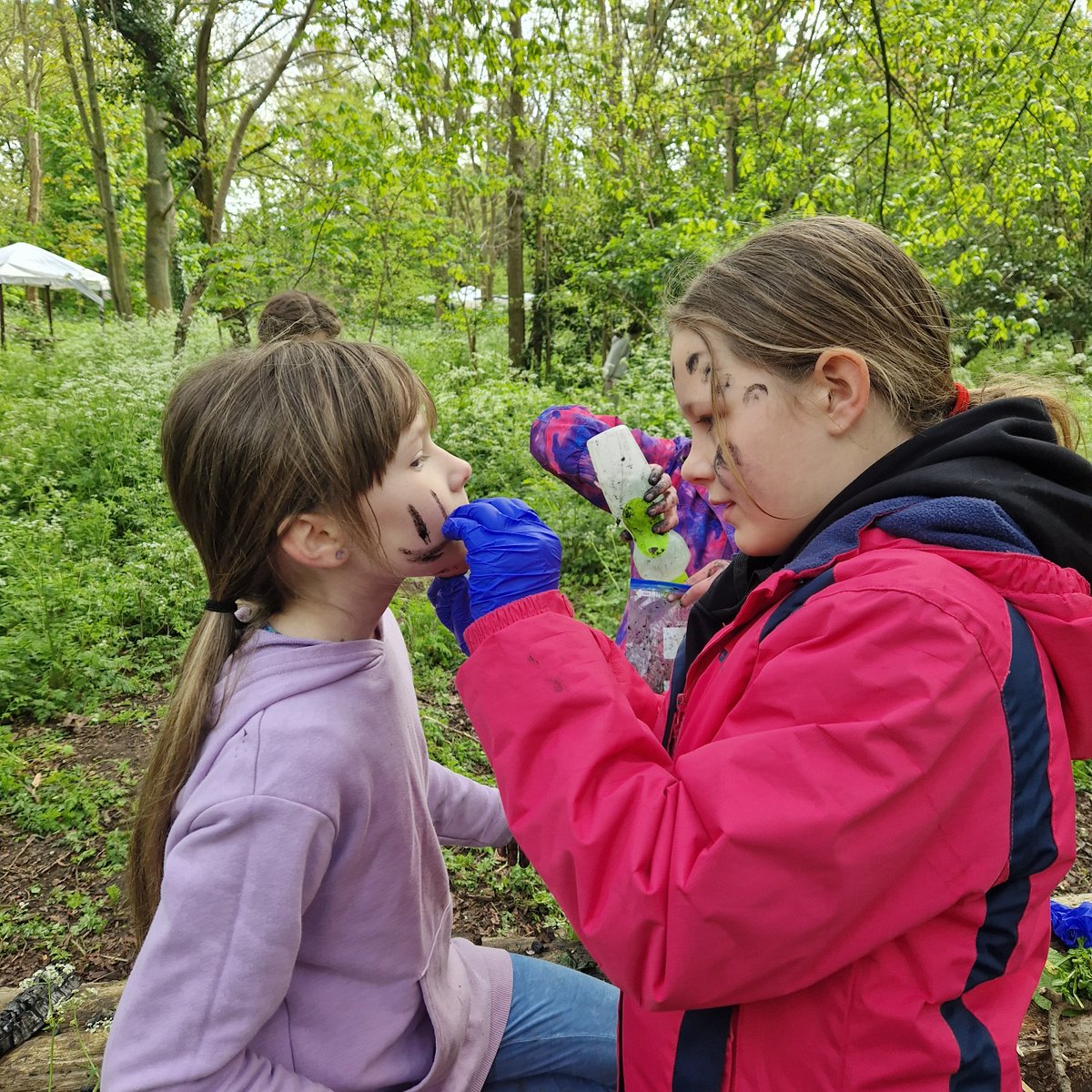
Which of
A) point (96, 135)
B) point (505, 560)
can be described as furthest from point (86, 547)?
point (96, 135)

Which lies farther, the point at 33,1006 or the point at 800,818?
the point at 33,1006

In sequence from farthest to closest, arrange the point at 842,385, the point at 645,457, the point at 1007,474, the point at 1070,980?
the point at 645,457 < the point at 1070,980 < the point at 842,385 < the point at 1007,474

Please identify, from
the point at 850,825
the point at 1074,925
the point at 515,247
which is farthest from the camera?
the point at 515,247

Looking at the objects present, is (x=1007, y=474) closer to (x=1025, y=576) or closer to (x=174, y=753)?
(x=1025, y=576)

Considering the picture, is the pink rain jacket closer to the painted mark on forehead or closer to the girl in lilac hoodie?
the girl in lilac hoodie

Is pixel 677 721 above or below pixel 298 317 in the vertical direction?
below

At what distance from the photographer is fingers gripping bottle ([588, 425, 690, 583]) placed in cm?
261

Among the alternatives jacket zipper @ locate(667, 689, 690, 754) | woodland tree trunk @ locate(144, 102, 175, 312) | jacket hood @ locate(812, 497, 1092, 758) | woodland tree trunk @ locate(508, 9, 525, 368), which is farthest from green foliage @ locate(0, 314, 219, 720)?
woodland tree trunk @ locate(508, 9, 525, 368)

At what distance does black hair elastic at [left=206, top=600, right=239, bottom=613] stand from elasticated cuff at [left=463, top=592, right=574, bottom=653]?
49 cm

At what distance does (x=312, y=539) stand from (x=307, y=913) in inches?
24.7

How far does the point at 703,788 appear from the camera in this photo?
0.89 metres

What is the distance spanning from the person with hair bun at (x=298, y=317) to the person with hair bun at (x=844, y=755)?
1.87m

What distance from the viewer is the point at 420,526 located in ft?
4.58

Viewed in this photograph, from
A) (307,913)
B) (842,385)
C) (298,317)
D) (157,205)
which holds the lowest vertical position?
(307,913)
